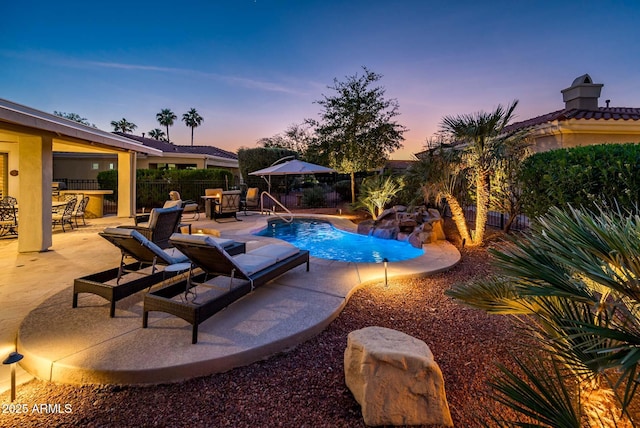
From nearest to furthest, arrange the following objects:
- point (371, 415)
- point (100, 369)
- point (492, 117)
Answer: point (371, 415) → point (100, 369) → point (492, 117)

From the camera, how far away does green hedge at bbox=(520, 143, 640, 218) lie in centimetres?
509

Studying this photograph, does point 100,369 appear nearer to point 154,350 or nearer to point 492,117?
point 154,350

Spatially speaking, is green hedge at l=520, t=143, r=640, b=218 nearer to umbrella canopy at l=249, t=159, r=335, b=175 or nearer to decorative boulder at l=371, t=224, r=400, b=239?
decorative boulder at l=371, t=224, r=400, b=239

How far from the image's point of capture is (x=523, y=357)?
3150 mm

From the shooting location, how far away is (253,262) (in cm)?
477

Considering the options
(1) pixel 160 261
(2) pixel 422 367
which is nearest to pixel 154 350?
(1) pixel 160 261

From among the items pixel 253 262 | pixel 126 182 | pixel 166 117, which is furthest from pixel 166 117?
pixel 253 262

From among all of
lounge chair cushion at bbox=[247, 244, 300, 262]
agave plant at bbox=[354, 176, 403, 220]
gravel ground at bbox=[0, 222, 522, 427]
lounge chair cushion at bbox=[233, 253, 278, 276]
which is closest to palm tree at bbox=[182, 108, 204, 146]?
agave plant at bbox=[354, 176, 403, 220]

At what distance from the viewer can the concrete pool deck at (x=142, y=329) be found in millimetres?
2842

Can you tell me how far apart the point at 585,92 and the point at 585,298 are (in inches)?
559

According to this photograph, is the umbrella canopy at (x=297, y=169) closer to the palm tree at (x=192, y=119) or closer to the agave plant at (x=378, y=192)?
the agave plant at (x=378, y=192)

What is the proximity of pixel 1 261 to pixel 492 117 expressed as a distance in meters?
11.6

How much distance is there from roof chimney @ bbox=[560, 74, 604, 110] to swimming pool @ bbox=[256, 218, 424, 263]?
9203 mm

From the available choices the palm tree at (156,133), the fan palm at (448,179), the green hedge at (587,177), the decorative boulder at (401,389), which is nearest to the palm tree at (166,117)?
the palm tree at (156,133)
